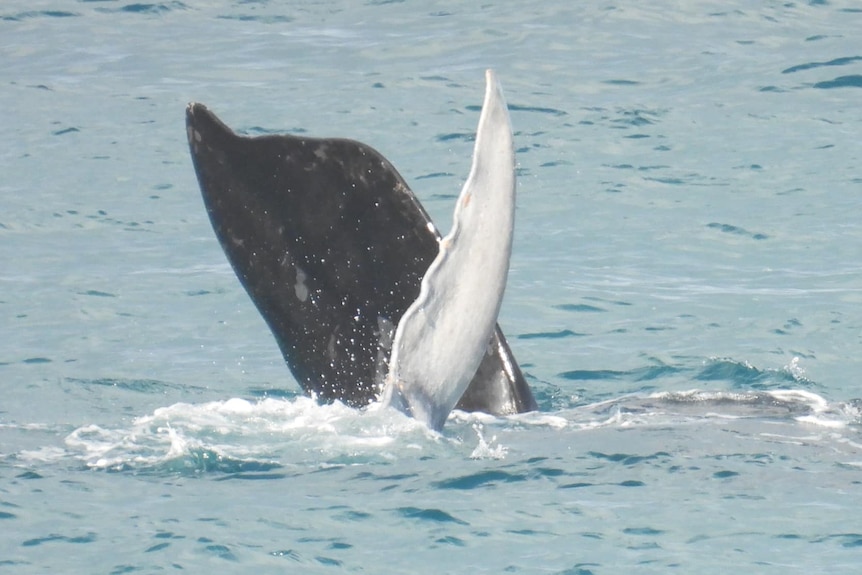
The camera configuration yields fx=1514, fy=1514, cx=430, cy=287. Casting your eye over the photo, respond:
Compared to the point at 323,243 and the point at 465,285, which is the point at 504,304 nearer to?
the point at 323,243

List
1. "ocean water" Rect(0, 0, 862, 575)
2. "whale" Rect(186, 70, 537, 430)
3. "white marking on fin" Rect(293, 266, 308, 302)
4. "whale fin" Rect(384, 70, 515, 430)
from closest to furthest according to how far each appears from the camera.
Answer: "whale fin" Rect(384, 70, 515, 430), "ocean water" Rect(0, 0, 862, 575), "whale" Rect(186, 70, 537, 430), "white marking on fin" Rect(293, 266, 308, 302)

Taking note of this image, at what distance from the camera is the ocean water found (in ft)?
19.8

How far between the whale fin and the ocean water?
10.1 inches

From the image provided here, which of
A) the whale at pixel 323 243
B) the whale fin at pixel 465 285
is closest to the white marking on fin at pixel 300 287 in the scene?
the whale at pixel 323 243

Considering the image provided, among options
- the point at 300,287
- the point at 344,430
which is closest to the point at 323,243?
the point at 300,287

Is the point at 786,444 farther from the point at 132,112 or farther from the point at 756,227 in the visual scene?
the point at 132,112

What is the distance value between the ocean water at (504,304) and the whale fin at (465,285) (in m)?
0.26

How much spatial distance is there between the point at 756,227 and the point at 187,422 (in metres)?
6.08

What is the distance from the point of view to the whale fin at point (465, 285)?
575cm

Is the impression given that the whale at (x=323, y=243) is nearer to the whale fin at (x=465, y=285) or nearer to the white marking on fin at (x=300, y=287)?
the white marking on fin at (x=300, y=287)

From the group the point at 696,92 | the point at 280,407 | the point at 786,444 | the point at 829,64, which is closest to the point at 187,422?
the point at 280,407

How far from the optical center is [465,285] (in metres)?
5.83

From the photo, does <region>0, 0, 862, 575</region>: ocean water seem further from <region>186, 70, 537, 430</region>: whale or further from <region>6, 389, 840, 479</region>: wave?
<region>186, 70, 537, 430</region>: whale

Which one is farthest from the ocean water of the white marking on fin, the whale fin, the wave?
the white marking on fin
